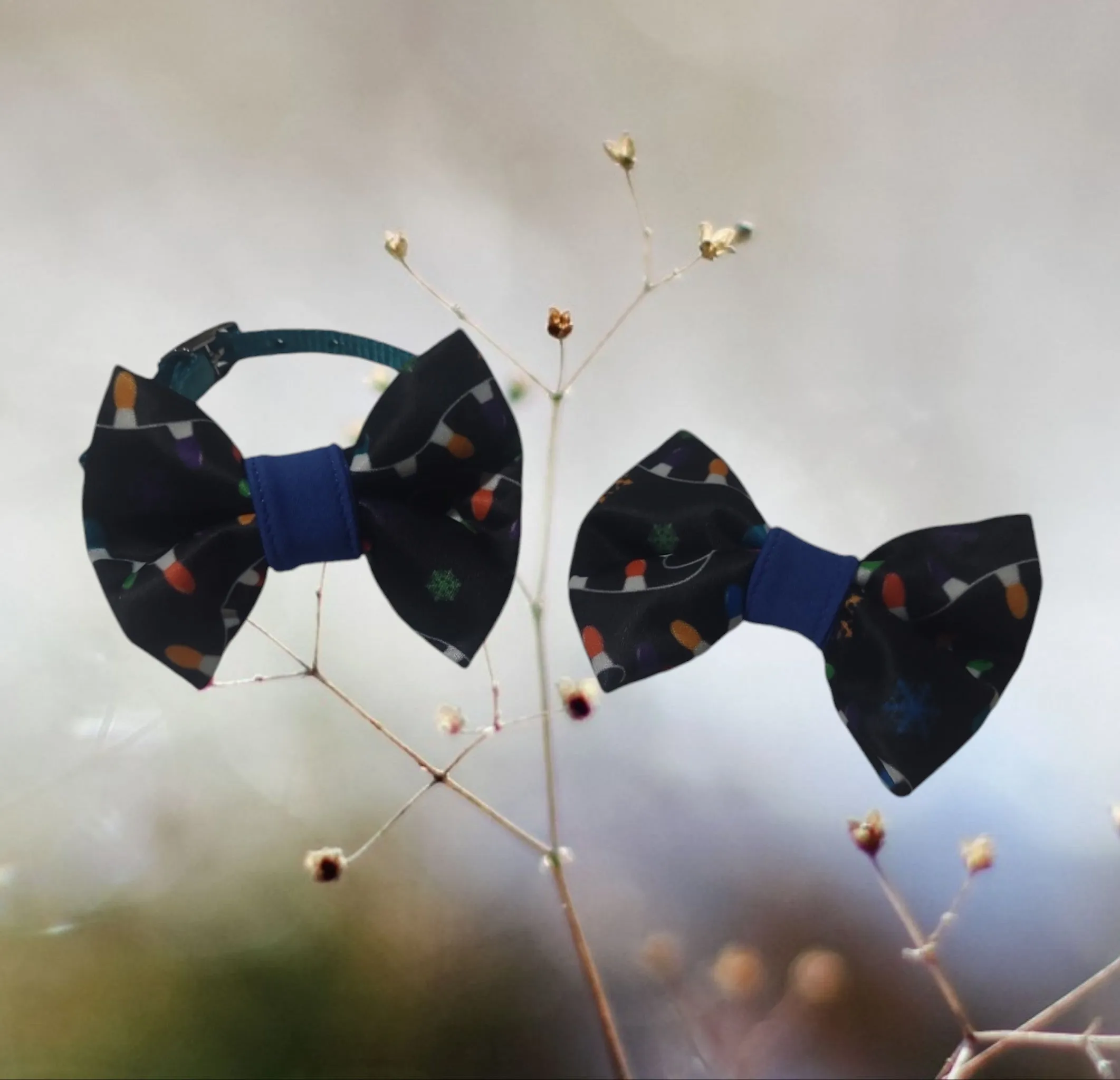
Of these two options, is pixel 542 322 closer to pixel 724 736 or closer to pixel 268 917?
pixel 724 736

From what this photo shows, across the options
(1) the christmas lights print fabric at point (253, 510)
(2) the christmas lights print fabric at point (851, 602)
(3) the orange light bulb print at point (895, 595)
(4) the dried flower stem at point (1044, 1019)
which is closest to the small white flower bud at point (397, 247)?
(1) the christmas lights print fabric at point (253, 510)

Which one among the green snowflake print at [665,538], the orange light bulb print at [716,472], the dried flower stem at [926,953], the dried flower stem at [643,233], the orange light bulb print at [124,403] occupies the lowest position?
the dried flower stem at [926,953]

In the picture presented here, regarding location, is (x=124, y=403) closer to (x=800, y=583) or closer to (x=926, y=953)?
(x=800, y=583)

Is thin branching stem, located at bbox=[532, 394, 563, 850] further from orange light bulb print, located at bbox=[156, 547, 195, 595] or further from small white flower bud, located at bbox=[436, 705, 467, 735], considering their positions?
orange light bulb print, located at bbox=[156, 547, 195, 595]

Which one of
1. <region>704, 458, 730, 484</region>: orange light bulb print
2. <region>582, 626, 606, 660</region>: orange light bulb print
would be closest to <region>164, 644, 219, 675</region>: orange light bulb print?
<region>582, 626, 606, 660</region>: orange light bulb print

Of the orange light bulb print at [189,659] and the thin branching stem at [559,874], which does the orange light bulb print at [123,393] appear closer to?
the orange light bulb print at [189,659]

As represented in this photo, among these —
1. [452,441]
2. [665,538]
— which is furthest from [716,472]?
[452,441]

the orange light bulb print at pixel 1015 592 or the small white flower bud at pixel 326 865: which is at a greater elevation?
the orange light bulb print at pixel 1015 592

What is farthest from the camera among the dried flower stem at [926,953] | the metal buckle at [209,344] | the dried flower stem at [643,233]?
the dried flower stem at [643,233]
